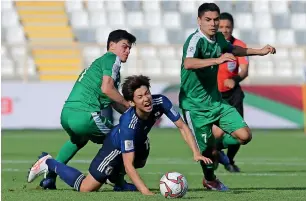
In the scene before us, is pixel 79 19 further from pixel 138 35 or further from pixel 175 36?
pixel 175 36

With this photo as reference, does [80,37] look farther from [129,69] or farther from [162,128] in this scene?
[162,128]

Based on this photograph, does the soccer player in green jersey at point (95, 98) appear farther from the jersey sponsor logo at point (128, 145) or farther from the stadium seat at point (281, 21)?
the stadium seat at point (281, 21)

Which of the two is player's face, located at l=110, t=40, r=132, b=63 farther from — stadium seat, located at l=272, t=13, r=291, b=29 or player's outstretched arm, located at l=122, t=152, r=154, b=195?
stadium seat, located at l=272, t=13, r=291, b=29

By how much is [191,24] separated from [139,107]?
21069 millimetres

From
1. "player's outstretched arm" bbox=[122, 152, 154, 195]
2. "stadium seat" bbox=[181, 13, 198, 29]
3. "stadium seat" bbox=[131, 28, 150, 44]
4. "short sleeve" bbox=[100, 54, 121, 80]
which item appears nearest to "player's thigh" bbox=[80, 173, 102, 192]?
"player's outstretched arm" bbox=[122, 152, 154, 195]

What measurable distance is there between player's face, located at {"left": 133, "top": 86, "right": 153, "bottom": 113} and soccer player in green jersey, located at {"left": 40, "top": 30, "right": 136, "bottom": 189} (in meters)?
0.82

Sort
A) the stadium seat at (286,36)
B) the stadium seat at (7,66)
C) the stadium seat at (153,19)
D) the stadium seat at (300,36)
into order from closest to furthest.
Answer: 1. the stadium seat at (7,66)
2. the stadium seat at (300,36)
3. the stadium seat at (286,36)
4. the stadium seat at (153,19)

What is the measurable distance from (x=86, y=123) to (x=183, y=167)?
3.76 m

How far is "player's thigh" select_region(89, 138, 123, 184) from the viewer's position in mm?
9094

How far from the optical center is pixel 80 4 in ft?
101

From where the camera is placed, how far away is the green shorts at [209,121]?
380 inches

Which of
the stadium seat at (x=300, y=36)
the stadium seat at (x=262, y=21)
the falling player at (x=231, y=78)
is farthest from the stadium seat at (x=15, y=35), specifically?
the falling player at (x=231, y=78)

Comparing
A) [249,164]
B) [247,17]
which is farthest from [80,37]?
[249,164]

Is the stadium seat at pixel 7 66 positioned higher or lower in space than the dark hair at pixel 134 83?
lower
